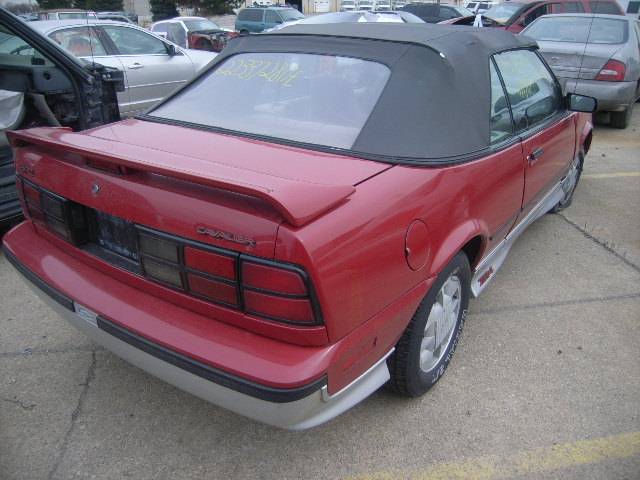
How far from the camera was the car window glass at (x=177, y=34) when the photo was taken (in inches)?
571

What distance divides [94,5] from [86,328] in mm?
40834

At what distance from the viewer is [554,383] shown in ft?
8.47

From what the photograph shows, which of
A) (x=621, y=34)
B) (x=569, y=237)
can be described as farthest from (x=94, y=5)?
(x=569, y=237)

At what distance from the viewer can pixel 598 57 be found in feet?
23.1

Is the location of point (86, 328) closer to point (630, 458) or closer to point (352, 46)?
point (352, 46)

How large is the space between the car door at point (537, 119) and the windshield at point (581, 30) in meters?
4.46

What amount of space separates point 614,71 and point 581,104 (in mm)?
4271

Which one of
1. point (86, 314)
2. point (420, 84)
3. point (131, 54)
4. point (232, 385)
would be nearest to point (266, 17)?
point (131, 54)

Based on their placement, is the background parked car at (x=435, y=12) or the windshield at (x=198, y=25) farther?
the background parked car at (x=435, y=12)

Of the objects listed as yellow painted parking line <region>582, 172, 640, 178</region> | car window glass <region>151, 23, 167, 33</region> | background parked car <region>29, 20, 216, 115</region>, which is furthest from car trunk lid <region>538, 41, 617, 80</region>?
car window glass <region>151, 23, 167, 33</region>

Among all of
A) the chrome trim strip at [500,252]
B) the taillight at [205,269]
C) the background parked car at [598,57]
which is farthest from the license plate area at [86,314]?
the background parked car at [598,57]

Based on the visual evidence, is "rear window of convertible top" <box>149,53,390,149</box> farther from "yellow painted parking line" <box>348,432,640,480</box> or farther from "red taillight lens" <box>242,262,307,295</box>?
"yellow painted parking line" <box>348,432,640,480</box>

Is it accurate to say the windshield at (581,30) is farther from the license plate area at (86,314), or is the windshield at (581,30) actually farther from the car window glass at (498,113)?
the license plate area at (86,314)

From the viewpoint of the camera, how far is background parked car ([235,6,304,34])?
2059cm
